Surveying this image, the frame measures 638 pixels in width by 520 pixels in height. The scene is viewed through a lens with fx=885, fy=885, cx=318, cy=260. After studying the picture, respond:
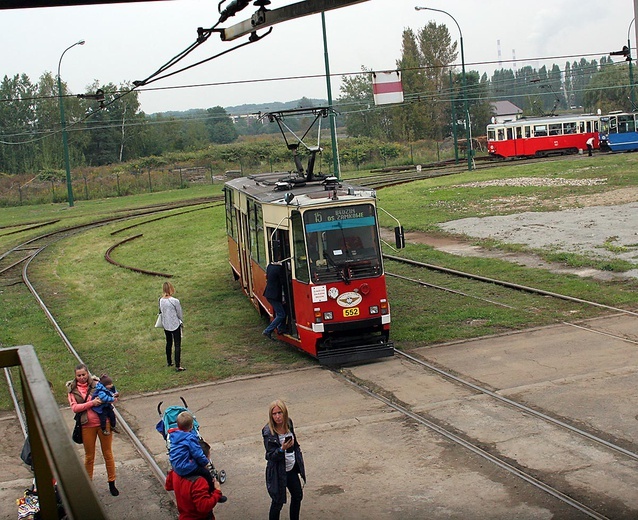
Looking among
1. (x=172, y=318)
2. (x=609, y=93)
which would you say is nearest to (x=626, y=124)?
(x=609, y=93)

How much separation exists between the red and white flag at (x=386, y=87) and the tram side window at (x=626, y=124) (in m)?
26.4

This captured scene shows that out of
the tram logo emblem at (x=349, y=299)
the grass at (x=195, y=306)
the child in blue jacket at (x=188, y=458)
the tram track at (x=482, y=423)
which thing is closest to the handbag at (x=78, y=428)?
the child in blue jacket at (x=188, y=458)

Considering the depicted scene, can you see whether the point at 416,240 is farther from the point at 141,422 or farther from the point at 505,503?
the point at 505,503

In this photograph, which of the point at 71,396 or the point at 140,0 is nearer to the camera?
the point at 140,0

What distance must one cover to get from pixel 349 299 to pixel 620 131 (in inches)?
1887

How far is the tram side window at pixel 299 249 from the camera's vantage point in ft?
46.9

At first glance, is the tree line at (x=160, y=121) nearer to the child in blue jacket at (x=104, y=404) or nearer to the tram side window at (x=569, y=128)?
the tram side window at (x=569, y=128)

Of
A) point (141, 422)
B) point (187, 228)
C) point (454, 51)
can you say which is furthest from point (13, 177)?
point (141, 422)

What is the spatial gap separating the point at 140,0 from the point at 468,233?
21231 millimetres

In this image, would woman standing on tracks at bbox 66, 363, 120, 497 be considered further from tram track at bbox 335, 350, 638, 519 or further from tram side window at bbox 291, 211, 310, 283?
tram side window at bbox 291, 211, 310, 283

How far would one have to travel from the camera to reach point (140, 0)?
848 centimetres

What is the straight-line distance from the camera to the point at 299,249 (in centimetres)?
1445

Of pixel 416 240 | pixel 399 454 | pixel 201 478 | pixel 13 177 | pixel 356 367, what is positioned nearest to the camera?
pixel 201 478

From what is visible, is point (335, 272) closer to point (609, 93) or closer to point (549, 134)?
point (549, 134)
